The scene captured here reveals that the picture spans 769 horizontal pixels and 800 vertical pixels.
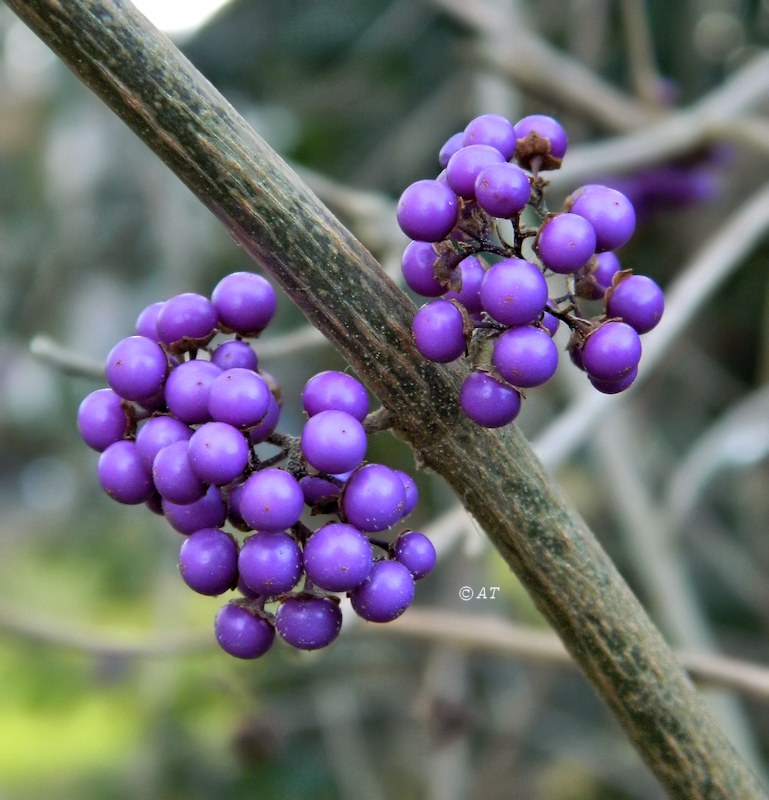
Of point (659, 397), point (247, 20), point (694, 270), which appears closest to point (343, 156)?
point (247, 20)

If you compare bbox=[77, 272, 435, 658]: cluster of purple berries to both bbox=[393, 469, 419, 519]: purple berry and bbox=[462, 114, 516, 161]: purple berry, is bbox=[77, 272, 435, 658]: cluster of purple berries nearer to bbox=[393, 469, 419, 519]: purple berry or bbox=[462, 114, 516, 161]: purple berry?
bbox=[393, 469, 419, 519]: purple berry

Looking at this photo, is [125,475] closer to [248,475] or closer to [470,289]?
[248,475]

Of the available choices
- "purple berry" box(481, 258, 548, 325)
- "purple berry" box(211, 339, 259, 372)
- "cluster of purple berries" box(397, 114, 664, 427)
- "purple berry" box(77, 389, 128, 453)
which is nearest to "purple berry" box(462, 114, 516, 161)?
"cluster of purple berries" box(397, 114, 664, 427)

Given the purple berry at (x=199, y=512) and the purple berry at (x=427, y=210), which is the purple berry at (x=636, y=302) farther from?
the purple berry at (x=199, y=512)

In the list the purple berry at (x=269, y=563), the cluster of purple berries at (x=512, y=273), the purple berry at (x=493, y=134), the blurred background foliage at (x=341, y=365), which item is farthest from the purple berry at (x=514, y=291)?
the blurred background foliage at (x=341, y=365)

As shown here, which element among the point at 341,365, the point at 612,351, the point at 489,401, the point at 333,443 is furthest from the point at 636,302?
the point at 341,365
